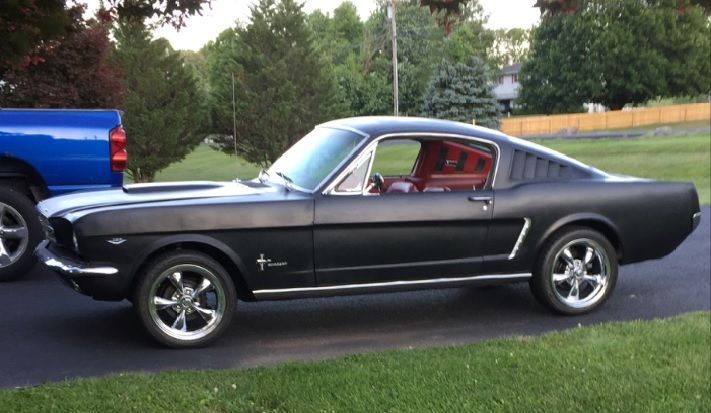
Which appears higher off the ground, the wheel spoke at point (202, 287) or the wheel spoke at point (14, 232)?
the wheel spoke at point (14, 232)

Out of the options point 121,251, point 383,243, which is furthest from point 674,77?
point 121,251

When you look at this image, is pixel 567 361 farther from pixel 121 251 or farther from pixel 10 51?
pixel 10 51

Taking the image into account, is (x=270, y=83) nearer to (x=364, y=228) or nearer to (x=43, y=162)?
(x=43, y=162)

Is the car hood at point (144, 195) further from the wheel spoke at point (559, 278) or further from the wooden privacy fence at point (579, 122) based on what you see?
the wooden privacy fence at point (579, 122)

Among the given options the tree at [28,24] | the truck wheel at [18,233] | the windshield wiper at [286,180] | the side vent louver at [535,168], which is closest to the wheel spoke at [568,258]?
the side vent louver at [535,168]

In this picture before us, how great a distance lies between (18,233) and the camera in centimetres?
657

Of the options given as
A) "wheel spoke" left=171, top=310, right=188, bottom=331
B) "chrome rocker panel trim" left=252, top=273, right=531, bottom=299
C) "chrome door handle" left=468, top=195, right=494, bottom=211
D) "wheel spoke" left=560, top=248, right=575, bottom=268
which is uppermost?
"chrome door handle" left=468, top=195, right=494, bottom=211

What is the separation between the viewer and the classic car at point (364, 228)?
495 cm

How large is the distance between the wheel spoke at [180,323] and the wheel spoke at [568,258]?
114 inches

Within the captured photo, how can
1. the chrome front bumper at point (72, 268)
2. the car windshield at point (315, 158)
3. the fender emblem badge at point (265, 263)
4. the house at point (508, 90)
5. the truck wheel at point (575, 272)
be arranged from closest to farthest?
the chrome front bumper at point (72, 268) < the fender emblem badge at point (265, 263) < the car windshield at point (315, 158) < the truck wheel at point (575, 272) < the house at point (508, 90)

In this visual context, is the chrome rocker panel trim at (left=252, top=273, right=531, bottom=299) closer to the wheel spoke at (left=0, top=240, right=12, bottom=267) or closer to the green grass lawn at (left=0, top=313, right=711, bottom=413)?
the green grass lawn at (left=0, top=313, right=711, bottom=413)

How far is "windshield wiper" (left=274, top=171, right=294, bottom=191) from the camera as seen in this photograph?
5.64m

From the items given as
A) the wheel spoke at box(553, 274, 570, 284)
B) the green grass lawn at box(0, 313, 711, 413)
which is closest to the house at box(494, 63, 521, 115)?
the wheel spoke at box(553, 274, 570, 284)

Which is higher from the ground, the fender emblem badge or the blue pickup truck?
the blue pickup truck
